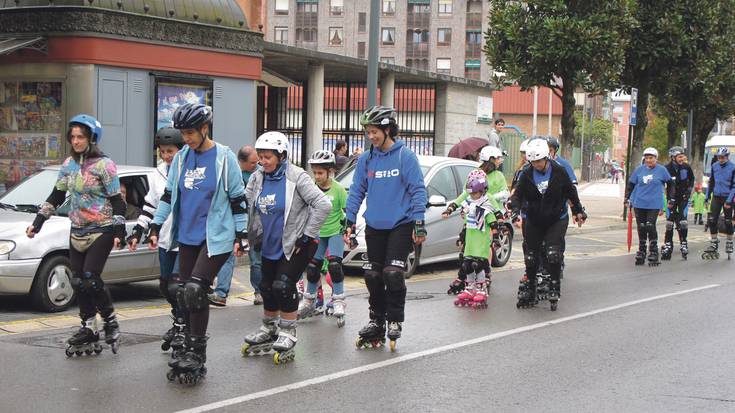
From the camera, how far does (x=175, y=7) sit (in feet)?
56.5

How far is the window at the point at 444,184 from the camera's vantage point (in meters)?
14.3

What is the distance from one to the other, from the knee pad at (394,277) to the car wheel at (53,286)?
3.81 meters

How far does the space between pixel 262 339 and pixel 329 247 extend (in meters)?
2.24

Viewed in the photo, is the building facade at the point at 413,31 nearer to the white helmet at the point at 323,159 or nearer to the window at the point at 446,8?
the window at the point at 446,8

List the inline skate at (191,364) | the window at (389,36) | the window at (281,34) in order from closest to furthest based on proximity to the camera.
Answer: the inline skate at (191,364)
the window at (389,36)
the window at (281,34)

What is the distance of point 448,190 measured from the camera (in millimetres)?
14594

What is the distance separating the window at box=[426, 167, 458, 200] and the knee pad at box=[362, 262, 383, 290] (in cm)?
586

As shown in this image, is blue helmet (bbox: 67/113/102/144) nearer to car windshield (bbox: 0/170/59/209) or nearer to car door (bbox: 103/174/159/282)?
car door (bbox: 103/174/159/282)

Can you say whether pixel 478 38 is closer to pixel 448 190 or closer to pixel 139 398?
pixel 448 190

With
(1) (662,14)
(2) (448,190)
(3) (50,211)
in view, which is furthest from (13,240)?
(1) (662,14)

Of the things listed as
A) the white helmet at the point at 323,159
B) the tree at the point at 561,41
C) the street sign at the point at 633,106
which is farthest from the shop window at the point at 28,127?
the street sign at the point at 633,106

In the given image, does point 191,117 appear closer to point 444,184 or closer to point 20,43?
point 444,184

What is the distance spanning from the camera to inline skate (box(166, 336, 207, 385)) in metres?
6.98

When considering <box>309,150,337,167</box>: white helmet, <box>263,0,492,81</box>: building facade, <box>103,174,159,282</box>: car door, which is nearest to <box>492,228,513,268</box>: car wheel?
<box>103,174,159,282</box>: car door
